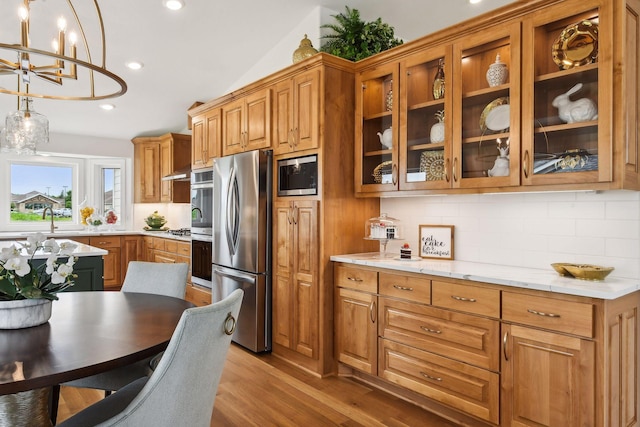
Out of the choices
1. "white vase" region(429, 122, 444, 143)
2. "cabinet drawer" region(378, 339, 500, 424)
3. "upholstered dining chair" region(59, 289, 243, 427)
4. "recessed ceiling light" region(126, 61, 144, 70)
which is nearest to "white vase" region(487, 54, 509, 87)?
"white vase" region(429, 122, 444, 143)

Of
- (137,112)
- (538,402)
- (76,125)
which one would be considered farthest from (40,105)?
(538,402)

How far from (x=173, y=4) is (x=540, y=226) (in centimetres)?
332

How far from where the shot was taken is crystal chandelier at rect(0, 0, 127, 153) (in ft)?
5.52

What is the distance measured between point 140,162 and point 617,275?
253 inches

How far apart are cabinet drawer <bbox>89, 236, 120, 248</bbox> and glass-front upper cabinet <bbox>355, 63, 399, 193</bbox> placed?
14.6 ft

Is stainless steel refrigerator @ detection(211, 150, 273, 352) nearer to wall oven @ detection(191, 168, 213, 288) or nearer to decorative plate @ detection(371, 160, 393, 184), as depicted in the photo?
wall oven @ detection(191, 168, 213, 288)

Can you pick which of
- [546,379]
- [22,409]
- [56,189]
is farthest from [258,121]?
[56,189]

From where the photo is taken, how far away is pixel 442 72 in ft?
8.96

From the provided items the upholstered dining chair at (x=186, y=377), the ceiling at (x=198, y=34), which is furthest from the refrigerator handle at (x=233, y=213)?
the upholstered dining chair at (x=186, y=377)

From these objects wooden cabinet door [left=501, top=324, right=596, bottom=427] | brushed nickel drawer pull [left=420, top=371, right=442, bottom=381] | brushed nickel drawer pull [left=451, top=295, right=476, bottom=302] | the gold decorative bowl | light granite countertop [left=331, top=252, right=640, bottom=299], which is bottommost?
brushed nickel drawer pull [left=420, top=371, right=442, bottom=381]

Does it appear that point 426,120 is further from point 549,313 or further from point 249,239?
point 249,239

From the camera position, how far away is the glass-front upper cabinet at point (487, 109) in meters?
2.32

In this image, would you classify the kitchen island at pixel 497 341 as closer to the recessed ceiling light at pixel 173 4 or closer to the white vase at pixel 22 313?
the white vase at pixel 22 313

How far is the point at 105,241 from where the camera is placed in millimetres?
6074
